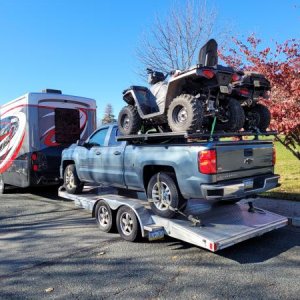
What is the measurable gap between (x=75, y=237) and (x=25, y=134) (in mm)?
4692

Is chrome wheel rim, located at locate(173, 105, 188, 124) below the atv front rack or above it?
above

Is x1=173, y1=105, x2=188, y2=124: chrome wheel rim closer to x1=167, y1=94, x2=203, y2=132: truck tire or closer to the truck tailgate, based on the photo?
x1=167, y1=94, x2=203, y2=132: truck tire

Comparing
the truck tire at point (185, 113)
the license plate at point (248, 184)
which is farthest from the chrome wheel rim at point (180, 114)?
the license plate at point (248, 184)

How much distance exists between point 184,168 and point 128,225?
4.92ft

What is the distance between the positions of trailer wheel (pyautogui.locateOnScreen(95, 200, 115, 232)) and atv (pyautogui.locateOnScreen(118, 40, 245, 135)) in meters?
1.40

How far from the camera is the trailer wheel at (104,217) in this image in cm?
690

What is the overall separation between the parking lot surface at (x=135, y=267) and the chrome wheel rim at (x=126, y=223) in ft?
0.68

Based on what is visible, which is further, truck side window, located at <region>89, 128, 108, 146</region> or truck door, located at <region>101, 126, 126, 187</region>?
truck side window, located at <region>89, 128, 108, 146</region>

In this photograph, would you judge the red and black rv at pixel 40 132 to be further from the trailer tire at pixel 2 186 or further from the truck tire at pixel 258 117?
the truck tire at pixel 258 117

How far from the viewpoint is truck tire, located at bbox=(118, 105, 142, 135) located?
6922 mm

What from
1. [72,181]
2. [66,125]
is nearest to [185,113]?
[72,181]

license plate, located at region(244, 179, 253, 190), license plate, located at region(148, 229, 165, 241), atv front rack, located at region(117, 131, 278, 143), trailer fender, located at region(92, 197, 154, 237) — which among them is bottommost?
license plate, located at region(148, 229, 165, 241)

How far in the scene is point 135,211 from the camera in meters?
6.21

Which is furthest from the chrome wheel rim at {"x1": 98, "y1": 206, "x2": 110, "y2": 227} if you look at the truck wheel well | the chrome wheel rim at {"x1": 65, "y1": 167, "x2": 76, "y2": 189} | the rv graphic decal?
the rv graphic decal
